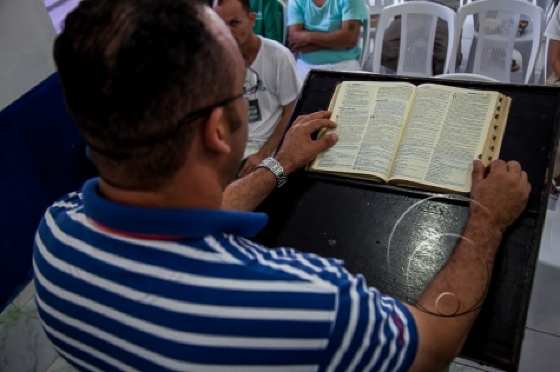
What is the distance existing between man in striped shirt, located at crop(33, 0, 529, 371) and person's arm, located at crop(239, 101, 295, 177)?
2.91ft

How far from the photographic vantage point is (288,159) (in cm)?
97

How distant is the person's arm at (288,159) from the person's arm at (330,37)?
1.28 m

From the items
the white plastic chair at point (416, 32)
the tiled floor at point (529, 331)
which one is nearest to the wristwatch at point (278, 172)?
the tiled floor at point (529, 331)

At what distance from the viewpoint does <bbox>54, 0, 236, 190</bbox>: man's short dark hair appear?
0.46 meters

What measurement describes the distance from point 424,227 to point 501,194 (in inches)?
5.4

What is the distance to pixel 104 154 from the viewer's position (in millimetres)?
525

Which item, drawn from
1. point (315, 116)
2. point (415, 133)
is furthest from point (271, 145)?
point (415, 133)

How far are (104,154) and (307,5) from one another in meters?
1.90

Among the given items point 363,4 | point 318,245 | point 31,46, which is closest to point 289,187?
point 318,245

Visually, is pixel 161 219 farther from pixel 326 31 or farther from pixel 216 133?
pixel 326 31

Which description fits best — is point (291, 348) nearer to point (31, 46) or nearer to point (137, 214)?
point (137, 214)

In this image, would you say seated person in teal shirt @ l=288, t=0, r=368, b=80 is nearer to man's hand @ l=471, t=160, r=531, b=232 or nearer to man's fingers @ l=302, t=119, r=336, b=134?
man's fingers @ l=302, t=119, r=336, b=134

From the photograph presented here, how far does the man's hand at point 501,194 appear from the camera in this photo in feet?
2.55

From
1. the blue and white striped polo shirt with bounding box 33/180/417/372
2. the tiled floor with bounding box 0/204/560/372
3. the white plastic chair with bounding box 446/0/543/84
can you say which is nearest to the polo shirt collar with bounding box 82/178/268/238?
the blue and white striped polo shirt with bounding box 33/180/417/372
